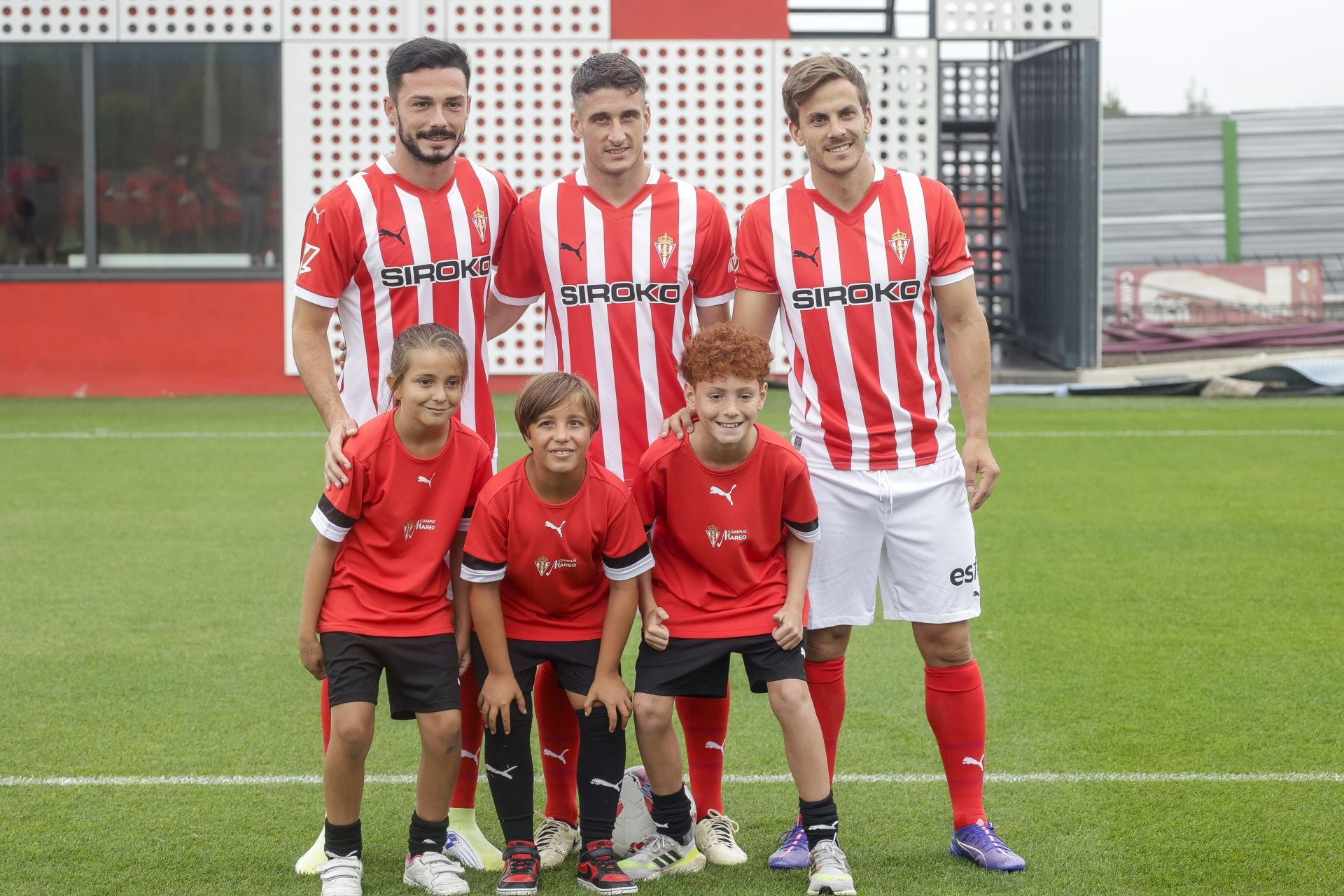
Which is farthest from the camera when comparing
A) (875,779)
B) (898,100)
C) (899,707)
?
(898,100)

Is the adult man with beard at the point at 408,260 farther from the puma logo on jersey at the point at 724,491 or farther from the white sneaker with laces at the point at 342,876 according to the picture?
the puma logo on jersey at the point at 724,491

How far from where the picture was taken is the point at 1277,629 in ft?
17.3

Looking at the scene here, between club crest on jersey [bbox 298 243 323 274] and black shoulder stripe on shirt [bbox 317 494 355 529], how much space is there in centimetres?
62

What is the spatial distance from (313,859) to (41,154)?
12537 mm

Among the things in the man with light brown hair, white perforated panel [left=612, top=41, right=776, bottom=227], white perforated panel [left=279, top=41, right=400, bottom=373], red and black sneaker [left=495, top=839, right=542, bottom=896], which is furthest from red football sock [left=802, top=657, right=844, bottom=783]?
white perforated panel [left=279, top=41, right=400, bottom=373]

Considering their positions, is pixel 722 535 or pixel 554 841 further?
pixel 554 841

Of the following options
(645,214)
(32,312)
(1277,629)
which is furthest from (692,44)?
(645,214)

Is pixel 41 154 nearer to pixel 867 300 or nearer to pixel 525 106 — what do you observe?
pixel 525 106

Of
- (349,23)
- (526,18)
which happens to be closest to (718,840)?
(526,18)

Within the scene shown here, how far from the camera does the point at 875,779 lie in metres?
3.82

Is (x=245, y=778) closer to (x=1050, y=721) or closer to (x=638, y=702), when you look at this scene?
(x=638, y=702)

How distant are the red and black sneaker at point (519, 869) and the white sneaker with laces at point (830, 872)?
0.61 meters

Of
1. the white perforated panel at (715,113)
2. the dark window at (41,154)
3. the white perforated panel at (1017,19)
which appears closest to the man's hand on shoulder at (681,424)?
the white perforated panel at (715,113)

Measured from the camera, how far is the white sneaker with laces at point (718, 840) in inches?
130
